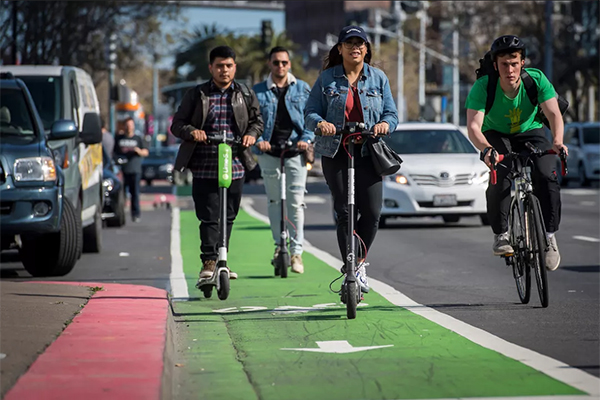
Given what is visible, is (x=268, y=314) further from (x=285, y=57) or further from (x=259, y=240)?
(x=259, y=240)

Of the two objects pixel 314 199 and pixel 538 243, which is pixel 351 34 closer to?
pixel 538 243

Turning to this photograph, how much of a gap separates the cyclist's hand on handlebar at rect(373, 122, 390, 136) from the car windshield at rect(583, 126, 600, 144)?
2969 centimetres

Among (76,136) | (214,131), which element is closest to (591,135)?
(76,136)

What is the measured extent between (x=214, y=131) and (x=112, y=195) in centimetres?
1030

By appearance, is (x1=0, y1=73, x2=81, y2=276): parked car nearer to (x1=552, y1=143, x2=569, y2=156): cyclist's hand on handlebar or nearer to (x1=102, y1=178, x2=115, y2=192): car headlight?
(x1=552, y1=143, x2=569, y2=156): cyclist's hand on handlebar

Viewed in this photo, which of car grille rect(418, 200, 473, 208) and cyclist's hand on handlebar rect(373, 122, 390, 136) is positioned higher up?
cyclist's hand on handlebar rect(373, 122, 390, 136)

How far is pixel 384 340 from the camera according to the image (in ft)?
25.0

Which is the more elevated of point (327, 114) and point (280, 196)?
point (327, 114)

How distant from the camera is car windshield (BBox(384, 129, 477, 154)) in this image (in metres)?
19.7

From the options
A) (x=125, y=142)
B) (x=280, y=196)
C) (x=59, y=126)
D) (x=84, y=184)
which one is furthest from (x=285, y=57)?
(x=125, y=142)

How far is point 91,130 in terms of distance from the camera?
43.0 ft

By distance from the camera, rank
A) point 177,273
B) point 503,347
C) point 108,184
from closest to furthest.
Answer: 1. point 503,347
2. point 177,273
3. point 108,184

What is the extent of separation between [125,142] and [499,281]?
39.0 ft

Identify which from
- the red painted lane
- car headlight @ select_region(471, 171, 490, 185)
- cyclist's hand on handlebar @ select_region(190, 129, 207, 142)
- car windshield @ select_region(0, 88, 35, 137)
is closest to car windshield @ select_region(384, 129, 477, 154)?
car headlight @ select_region(471, 171, 490, 185)
